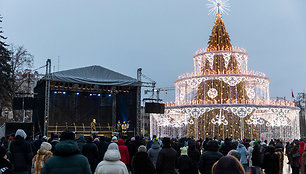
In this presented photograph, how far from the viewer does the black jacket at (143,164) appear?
7.39 m

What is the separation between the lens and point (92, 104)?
35906mm

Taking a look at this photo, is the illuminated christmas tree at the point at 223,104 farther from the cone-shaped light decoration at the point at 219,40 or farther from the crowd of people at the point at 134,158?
the crowd of people at the point at 134,158

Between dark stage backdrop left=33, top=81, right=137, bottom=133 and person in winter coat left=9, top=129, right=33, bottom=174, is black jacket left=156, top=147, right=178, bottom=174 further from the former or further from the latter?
dark stage backdrop left=33, top=81, right=137, bottom=133

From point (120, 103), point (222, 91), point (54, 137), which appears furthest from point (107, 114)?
point (54, 137)

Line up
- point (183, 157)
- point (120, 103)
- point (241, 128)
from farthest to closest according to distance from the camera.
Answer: point (120, 103)
point (241, 128)
point (183, 157)

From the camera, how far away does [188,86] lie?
31.6m

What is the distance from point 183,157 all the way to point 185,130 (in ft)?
80.8

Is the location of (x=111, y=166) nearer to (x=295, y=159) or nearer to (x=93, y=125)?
(x=295, y=159)

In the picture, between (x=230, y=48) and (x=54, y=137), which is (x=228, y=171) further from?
(x=230, y=48)

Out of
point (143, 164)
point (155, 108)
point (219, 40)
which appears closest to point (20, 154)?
point (143, 164)

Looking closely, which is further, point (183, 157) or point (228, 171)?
point (183, 157)

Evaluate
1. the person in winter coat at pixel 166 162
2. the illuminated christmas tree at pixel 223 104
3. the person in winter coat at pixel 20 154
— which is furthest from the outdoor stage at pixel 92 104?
the person in winter coat at pixel 166 162

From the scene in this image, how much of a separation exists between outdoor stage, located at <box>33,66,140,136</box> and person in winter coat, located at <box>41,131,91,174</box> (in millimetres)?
24464

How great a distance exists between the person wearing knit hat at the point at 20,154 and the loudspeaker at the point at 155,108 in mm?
21801
